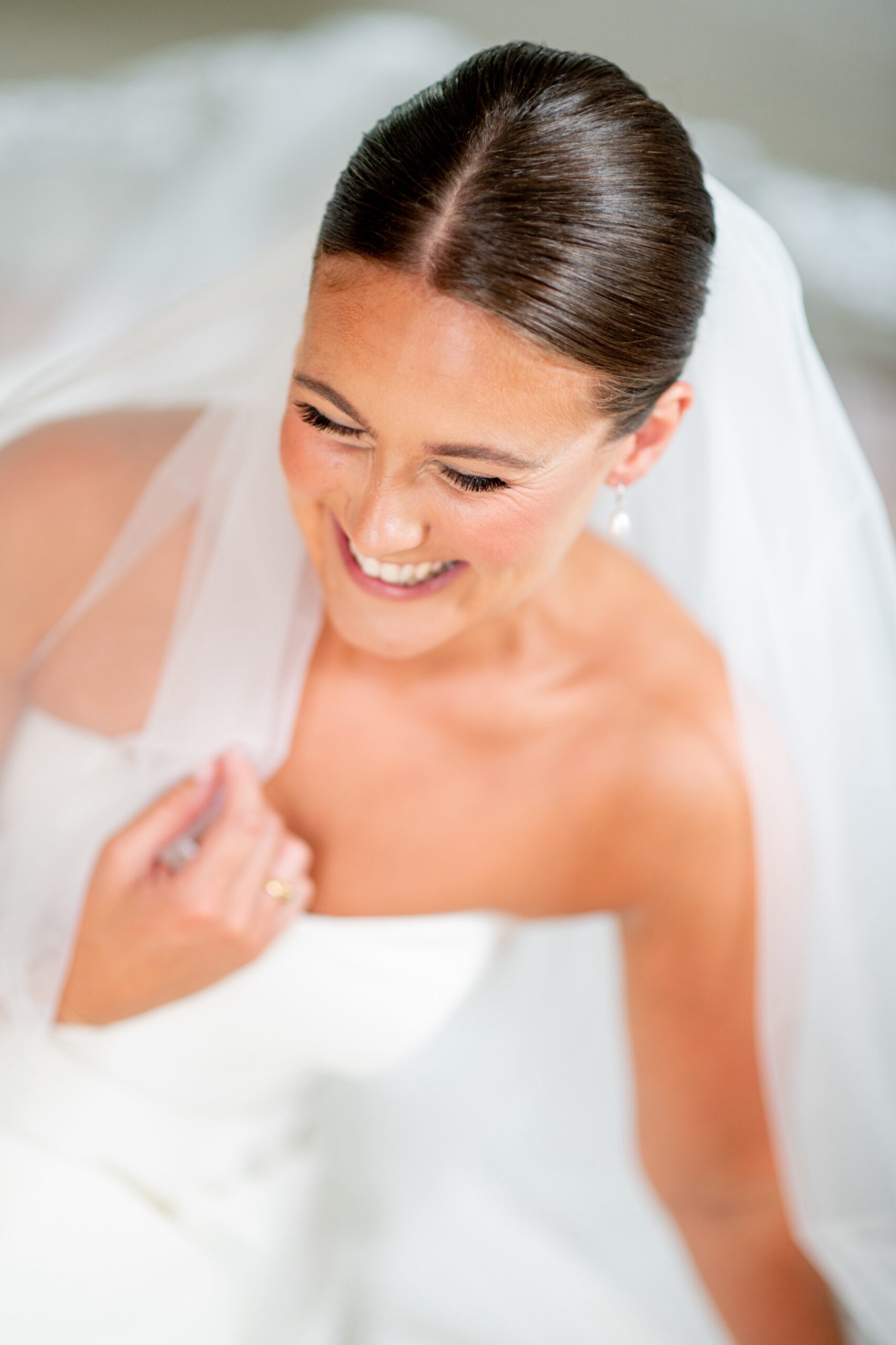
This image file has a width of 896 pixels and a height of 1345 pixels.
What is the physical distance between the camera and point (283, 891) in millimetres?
1219

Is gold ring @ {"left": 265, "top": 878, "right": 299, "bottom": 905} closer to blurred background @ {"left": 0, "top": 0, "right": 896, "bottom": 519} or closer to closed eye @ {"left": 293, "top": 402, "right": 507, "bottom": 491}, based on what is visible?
closed eye @ {"left": 293, "top": 402, "right": 507, "bottom": 491}

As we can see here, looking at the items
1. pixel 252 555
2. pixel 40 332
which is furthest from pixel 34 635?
pixel 40 332

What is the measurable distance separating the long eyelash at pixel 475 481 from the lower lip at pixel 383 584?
0.47 feet

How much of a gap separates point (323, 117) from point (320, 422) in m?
0.52

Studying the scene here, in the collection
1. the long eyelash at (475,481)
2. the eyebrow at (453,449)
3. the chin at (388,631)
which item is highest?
the eyebrow at (453,449)

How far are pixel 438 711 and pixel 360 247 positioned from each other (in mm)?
635

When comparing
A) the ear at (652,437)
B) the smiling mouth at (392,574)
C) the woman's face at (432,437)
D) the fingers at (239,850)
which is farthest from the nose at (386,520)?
the fingers at (239,850)

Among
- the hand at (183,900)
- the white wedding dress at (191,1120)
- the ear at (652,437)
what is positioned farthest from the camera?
the white wedding dress at (191,1120)

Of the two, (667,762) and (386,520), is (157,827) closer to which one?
(386,520)

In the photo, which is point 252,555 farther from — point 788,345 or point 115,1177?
point 115,1177

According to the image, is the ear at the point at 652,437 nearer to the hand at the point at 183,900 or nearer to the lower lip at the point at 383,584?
the lower lip at the point at 383,584

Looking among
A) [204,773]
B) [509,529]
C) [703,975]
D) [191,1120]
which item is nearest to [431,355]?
[509,529]

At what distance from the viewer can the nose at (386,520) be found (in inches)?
35.7

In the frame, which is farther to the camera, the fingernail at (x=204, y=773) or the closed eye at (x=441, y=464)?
the fingernail at (x=204, y=773)
